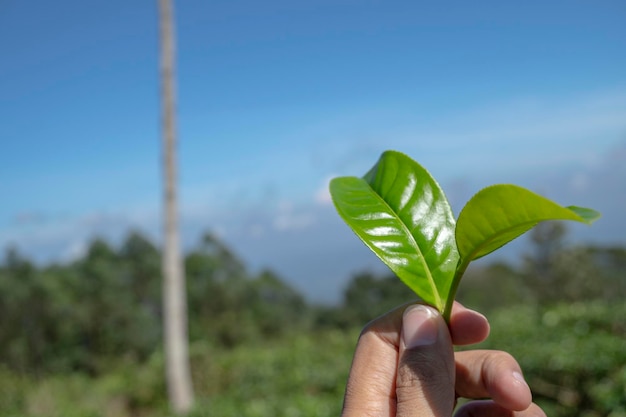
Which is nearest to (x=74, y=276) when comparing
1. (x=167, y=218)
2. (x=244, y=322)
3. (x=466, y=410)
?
(x=244, y=322)

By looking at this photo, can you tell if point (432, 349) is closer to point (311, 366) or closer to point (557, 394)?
point (557, 394)

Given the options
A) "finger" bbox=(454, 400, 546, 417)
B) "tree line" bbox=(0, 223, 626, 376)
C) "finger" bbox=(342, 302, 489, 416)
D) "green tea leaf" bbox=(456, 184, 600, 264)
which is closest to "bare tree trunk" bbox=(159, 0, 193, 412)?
"tree line" bbox=(0, 223, 626, 376)

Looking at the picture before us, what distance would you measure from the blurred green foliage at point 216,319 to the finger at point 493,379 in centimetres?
392

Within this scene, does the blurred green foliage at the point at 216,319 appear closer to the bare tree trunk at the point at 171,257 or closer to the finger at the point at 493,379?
the bare tree trunk at the point at 171,257

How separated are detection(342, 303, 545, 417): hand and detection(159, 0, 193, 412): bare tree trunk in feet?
18.1

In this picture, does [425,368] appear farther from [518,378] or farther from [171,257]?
[171,257]

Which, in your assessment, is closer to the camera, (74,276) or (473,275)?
(74,276)

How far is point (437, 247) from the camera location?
94 cm

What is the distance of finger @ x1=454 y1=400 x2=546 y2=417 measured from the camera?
109 cm

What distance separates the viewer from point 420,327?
919 millimetres

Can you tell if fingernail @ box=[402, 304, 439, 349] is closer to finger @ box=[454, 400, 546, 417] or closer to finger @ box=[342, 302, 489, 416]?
finger @ box=[342, 302, 489, 416]

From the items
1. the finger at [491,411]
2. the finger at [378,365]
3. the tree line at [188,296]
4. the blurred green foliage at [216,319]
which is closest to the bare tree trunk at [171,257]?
the blurred green foliage at [216,319]

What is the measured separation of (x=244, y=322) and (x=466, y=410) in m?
8.55

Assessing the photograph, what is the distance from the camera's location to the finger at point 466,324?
39.6 inches
